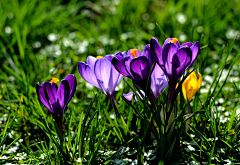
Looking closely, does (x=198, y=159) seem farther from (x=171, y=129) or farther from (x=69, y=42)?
(x=69, y=42)

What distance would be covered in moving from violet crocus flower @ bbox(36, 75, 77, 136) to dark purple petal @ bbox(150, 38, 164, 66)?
310 millimetres

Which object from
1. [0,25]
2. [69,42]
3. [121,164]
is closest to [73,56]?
[69,42]

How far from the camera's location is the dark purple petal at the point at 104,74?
105 centimetres

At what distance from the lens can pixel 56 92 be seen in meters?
1.01

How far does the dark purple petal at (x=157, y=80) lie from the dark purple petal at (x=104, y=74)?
0.18m

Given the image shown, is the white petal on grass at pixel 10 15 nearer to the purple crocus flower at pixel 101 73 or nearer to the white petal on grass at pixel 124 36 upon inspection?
the white petal on grass at pixel 124 36

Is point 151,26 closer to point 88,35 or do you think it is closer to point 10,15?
point 88,35

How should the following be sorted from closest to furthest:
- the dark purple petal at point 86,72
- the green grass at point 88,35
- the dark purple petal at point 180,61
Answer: the dark purple petal at point 180,61
the dark purple petal at point 86,72
the green grass at point 88,35

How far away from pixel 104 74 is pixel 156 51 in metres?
0.25

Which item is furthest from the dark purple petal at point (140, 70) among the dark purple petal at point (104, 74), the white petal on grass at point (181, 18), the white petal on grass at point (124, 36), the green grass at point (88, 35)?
the white petal on grass at point (181, 18)

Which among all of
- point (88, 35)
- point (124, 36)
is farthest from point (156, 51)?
point (88, 35)

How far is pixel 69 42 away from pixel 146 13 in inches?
43.1

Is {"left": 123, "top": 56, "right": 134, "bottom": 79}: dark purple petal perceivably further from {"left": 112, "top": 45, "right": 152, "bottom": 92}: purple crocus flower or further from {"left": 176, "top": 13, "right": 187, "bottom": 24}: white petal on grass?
{"left": 176, "top": 13, "right": 187, "bottom": 24}: white petal on grass

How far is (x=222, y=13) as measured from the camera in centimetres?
291
